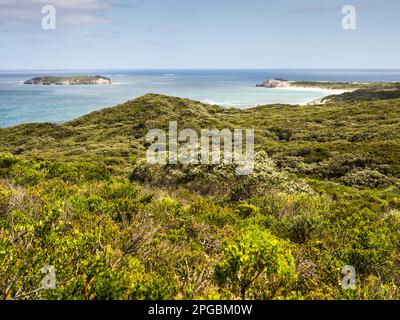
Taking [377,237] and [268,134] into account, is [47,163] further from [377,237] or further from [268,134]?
[268,134]

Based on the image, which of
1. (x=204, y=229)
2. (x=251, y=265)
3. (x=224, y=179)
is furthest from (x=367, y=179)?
→ (x=251, y=265)

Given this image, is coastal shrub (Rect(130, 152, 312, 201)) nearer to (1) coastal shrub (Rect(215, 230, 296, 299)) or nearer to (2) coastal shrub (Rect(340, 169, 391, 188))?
(2) coastal shrub (Rect(340, 169, 391, 188))

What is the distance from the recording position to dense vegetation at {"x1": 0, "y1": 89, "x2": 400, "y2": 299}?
5.45 metres

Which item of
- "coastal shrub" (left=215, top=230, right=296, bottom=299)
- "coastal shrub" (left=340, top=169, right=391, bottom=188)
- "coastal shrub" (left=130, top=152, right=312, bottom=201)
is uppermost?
"coastal shrub" (left=215, top=230, right=296, bottom=299)

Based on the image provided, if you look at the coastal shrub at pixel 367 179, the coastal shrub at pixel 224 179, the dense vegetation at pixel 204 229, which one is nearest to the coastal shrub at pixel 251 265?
→ the dense vegetation at pixel 204 229

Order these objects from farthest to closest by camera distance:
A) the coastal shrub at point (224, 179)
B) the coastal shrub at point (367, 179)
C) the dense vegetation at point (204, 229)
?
the coastal shrub at point (367, 179)
the coastal shrub at point (224, 179)
the dense vegetation at point (204, 229)

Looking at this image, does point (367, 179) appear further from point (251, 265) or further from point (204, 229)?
point (251, 265)

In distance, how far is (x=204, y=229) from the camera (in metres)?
10.9

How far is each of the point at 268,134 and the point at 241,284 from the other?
50236 mm

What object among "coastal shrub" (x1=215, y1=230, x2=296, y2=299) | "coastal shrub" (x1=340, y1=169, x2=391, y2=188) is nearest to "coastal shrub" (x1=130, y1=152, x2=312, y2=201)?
"coastal shrub" (x1=340, y1=169, x2=391, y2=188)

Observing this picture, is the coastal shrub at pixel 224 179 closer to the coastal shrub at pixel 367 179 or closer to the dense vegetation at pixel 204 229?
the dense vegetation at pixel 204 229

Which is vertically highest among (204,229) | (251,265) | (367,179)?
(251,265)

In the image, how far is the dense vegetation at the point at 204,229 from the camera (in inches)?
215

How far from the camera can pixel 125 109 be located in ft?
235
